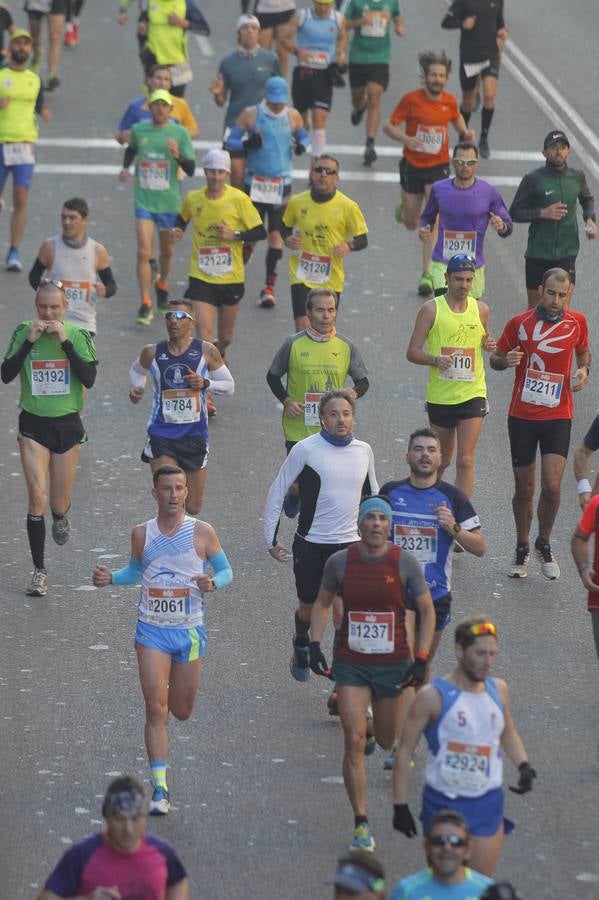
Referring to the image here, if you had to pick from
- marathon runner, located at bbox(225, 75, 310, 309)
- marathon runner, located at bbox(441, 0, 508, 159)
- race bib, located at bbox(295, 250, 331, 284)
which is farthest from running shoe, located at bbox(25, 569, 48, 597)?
marathon runner, located at bbox(441, 0, 508, 159)

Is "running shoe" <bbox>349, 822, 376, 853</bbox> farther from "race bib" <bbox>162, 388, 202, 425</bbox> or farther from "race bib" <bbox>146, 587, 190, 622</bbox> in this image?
"race bib" <bbox>162, 388, 202, 425</bbox>

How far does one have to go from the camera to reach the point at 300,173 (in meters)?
22.9

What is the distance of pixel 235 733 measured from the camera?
1130 cm

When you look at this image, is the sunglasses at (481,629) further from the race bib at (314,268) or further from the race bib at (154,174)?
the race bib at (154,174)

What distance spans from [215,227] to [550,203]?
2.61 meters

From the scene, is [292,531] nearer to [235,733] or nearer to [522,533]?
[522,533]

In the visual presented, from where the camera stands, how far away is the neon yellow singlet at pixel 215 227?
16.4 meters

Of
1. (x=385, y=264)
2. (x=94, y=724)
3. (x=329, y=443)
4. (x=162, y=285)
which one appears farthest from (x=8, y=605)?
(x=385, y=264)

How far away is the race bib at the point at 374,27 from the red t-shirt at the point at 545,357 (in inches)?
390

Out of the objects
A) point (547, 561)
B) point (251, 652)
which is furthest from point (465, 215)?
point (251, 652)

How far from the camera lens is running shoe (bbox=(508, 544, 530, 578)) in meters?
13.6

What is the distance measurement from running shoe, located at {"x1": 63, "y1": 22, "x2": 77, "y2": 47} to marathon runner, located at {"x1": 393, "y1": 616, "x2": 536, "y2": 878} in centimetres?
2105

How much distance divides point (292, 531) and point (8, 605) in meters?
2.30

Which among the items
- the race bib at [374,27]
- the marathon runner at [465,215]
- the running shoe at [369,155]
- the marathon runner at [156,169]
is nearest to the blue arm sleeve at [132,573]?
the marathon runner at [465,215]
